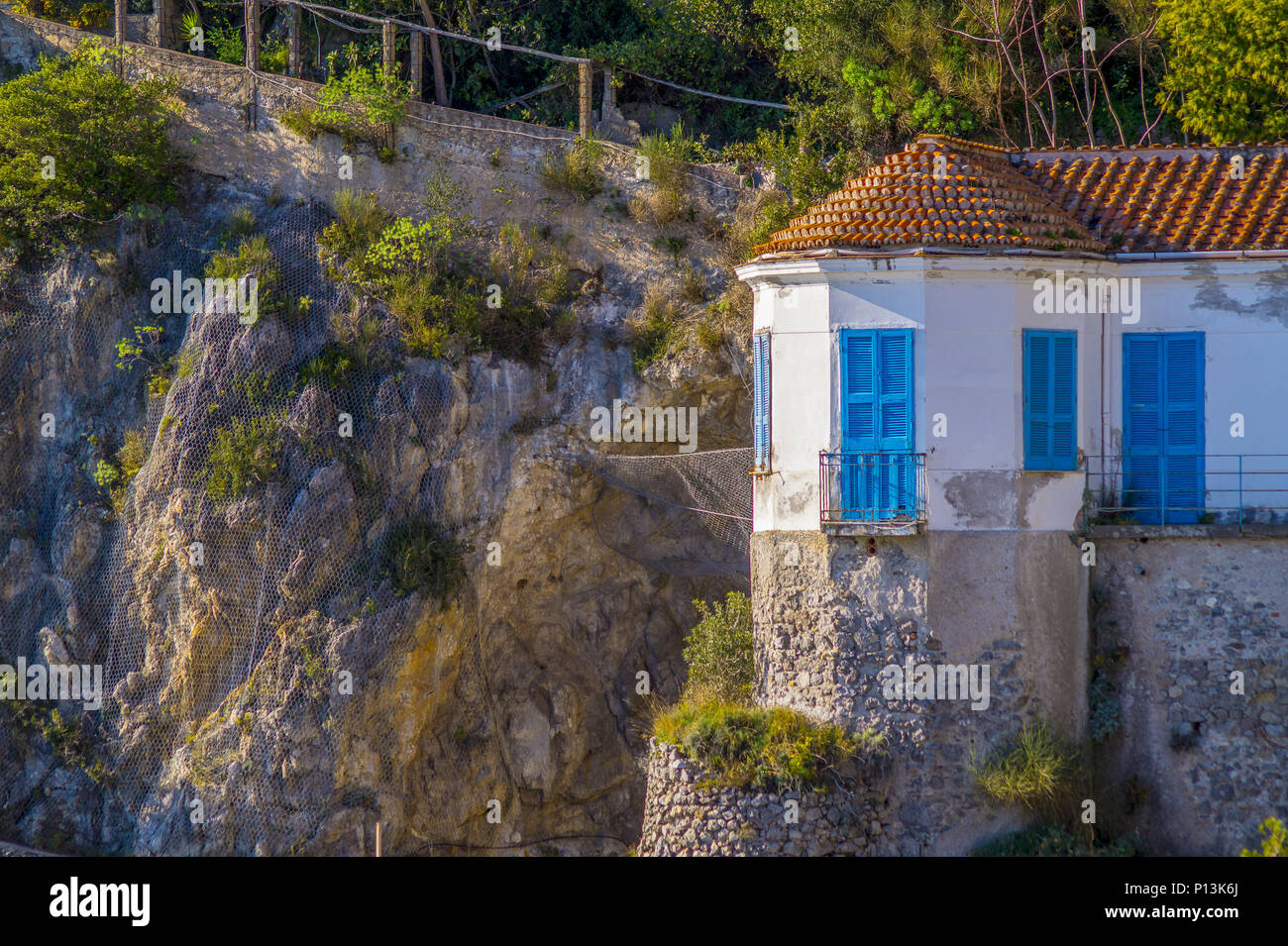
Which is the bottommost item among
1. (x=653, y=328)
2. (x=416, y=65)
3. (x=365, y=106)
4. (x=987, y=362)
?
(x=987, y=362)

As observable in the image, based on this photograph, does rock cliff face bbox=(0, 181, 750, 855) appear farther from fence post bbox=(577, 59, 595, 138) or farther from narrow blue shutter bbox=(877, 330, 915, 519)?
narrow blue shutter bbox=(877, 330, 915, 519)

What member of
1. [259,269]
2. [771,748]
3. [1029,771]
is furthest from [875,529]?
[259,269]

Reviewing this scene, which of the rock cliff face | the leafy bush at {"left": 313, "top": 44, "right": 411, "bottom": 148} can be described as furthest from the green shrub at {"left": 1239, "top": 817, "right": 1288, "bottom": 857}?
the leafy bush at {"left": 313, "top": 44, "right": 411, "bottom": 148}

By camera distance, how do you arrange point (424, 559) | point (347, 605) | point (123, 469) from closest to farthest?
point (347, 605), point (424, 559), point (123, 469)

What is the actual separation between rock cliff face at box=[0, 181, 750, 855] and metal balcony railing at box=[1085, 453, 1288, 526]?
20.2 feet

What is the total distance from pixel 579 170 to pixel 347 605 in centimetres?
809

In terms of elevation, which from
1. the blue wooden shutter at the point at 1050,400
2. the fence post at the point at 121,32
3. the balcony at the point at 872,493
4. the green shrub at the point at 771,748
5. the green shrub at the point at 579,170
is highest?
the fence post at the point at 121,32

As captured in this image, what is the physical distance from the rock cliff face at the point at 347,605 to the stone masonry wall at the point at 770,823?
545 centimetres

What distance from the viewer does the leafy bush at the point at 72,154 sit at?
27.1 metres

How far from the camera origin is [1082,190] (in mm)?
22141

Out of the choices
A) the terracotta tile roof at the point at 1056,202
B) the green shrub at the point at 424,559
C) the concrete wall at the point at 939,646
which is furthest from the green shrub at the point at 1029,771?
the green shrub at the point at 424,559

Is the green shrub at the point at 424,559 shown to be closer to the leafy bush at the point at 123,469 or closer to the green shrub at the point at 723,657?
the green shrub at the point at 723,657

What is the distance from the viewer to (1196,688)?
1977 cm

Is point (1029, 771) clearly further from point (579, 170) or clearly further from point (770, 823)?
point (579, 170)
